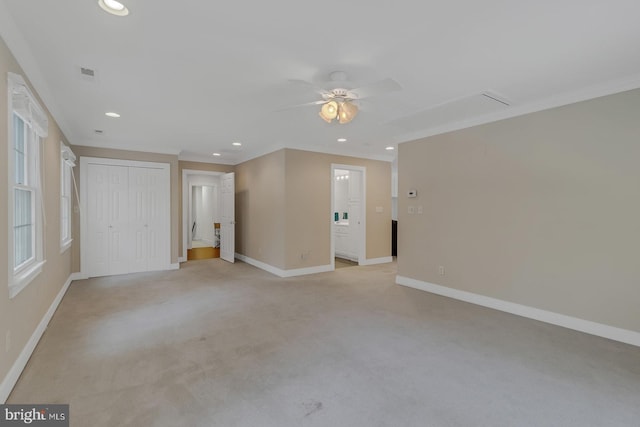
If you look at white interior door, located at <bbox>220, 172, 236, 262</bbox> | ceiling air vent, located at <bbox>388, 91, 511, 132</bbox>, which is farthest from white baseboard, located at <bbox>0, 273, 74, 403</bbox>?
ceiling air vent, located at <bbox>388, 91, 511, 132</bbox>

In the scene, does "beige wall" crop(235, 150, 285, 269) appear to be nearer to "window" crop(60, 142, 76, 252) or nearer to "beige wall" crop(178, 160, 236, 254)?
"beige wall" crop(178, 160, 236, 254)

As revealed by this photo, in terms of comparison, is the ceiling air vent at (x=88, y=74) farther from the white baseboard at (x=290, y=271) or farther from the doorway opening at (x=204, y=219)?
the doorway opening at (x=204, y=219)

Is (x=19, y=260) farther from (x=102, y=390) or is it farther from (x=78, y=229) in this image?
(x=78, y=229)

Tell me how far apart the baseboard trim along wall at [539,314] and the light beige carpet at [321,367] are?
12cm

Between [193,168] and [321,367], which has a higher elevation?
[193,168]

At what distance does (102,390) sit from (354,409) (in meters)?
1.71

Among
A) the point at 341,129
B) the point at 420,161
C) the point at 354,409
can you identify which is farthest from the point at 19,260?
the point at 420,161

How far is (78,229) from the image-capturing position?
5.34m

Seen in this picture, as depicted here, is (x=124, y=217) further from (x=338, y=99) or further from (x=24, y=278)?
(x=338, y=99)

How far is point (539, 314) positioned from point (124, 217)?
666cm

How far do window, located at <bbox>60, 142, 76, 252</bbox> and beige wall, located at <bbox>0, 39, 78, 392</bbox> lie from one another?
0.24m

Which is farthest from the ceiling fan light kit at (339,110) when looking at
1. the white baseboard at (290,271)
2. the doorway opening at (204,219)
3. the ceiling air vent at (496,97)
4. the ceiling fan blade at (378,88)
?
the doorway opening at (204,219)

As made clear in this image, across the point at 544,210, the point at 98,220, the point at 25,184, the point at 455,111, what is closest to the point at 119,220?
the point at 98,220

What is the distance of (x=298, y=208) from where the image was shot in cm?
572
